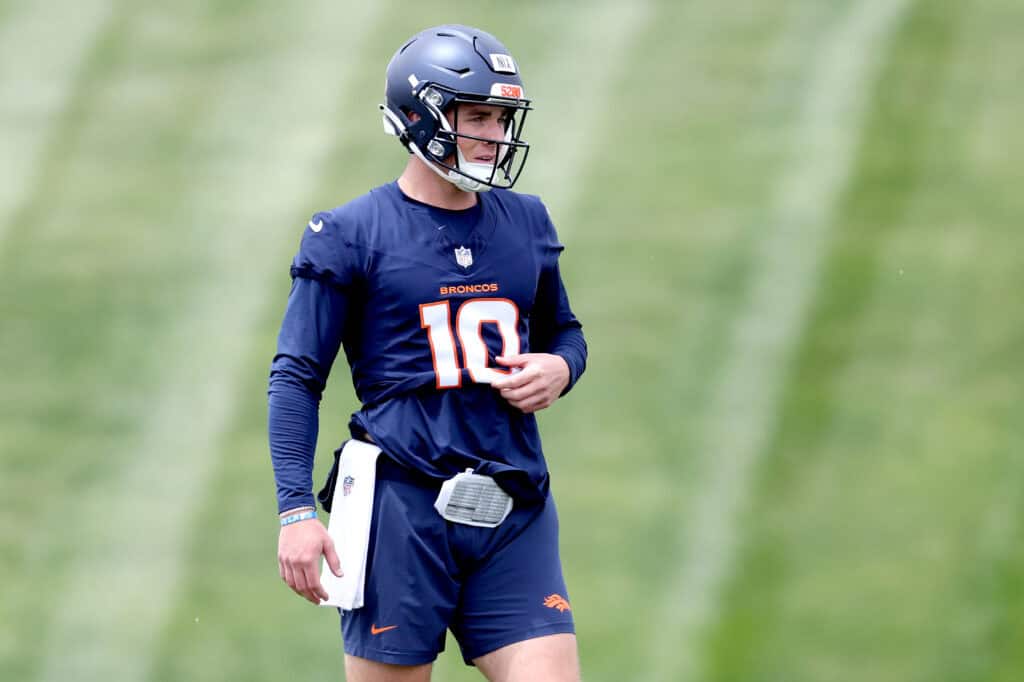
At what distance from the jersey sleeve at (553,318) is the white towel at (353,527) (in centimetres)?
49

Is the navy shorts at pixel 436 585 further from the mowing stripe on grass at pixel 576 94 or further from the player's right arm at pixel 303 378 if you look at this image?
the mowing stripe on grass at pixel 576 94

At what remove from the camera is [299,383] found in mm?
3170

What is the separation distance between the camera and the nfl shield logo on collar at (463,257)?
326 cm

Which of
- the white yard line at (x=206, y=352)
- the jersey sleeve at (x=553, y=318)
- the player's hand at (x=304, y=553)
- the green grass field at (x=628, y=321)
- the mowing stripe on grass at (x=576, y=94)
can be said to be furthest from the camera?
the mowing stripe on grass at (x=576, y=94)

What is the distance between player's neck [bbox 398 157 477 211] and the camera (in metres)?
3.32

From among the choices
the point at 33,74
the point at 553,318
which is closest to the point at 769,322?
the point at 553,318

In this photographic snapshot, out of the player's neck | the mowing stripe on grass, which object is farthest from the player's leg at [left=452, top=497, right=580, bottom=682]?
the mowing stripe on grass

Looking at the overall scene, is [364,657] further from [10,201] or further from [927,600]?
[10,201]

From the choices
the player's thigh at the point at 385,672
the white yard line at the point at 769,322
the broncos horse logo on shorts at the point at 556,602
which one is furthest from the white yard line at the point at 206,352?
the broncos horse logo on shorts at the point at 556,602

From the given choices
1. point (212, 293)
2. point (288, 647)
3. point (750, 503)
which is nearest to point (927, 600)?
point (750, 503)

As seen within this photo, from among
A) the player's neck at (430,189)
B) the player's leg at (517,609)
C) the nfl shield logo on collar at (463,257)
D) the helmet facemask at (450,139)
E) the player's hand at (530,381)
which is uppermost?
the helmet facemask at (450,139)

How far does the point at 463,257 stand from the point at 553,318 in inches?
14.5

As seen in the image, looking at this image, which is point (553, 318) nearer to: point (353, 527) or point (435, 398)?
point (435, 398)

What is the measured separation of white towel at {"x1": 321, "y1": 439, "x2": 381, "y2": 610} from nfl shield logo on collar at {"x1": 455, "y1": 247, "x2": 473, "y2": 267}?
16.1 inches
